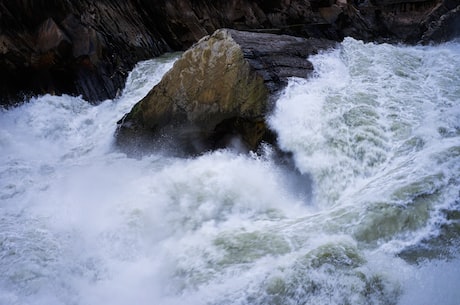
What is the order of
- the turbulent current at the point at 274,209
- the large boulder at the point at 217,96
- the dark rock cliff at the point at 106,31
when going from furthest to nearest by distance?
the dark rock cliff at the point at 106,31 → the large boulder at the point at 217,96 → the turbulent current at the point at 274,209

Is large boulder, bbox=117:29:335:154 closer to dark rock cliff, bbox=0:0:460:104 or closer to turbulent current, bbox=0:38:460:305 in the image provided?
turbulent current, bbox=0:38:460:305

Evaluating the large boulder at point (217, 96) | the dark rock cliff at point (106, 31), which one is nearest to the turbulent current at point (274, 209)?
the large boulder at point (217, 96)

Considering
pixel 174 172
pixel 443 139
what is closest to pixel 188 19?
pixel 174 172

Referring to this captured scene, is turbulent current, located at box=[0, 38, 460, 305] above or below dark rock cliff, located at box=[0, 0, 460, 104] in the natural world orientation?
below

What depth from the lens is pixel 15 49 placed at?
25.6 ft

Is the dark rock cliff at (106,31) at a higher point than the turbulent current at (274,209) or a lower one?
higher

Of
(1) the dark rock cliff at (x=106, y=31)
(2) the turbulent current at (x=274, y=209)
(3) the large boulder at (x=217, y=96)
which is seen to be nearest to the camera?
(2) the turbulent current at (x=274, y=209)

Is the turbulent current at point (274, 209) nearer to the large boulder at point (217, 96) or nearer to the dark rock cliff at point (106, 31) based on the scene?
the large boulder at point (217, 96)

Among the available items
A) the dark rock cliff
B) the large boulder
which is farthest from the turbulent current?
the dark rock cliff

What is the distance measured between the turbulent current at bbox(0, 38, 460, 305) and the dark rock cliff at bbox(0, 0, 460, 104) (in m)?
1.58

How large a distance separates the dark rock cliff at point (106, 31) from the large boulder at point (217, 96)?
2.61 metres

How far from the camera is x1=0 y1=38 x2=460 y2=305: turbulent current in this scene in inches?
128

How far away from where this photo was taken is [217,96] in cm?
582

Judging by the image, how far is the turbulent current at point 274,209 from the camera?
3246mm
